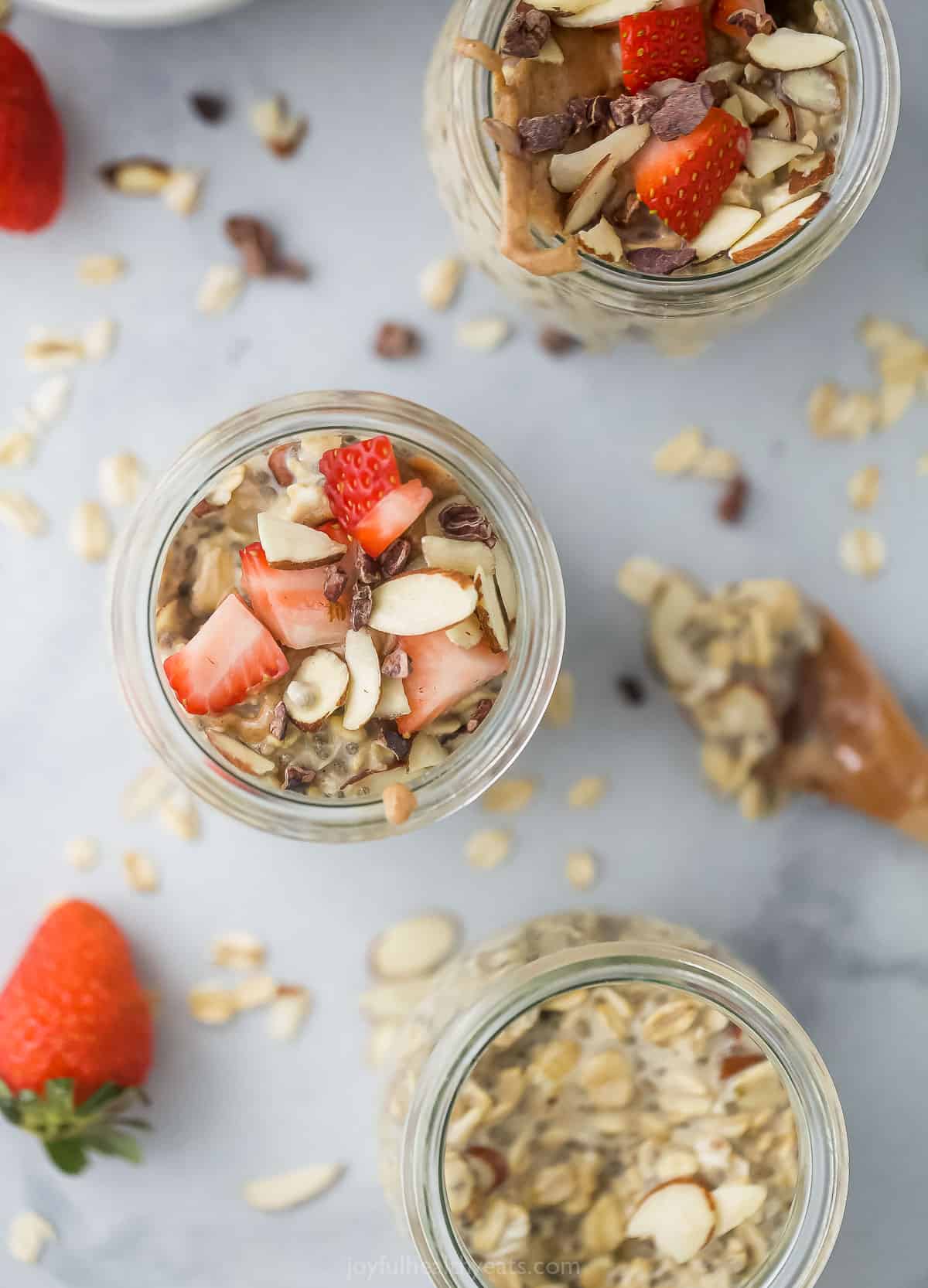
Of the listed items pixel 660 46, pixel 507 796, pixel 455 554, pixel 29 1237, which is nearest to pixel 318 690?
pixel 455 554

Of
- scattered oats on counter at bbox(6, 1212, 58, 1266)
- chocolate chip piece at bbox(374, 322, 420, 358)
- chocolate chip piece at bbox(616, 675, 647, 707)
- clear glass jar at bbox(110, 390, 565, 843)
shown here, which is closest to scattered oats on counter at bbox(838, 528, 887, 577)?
chocolate chip piece at bbox(616, 675, 647, 707)

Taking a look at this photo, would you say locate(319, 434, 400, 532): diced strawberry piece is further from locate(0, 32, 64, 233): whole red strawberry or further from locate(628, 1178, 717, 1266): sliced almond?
locate(628, 1178, 717, 1266): sliced almond

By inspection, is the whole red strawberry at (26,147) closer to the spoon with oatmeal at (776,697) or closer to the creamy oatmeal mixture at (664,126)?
the creamy oatmeal mixture at (664,126)

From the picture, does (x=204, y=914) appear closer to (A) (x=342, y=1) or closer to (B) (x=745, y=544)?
(B) (x=745, y=544)

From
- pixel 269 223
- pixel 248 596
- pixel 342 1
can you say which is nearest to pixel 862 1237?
pixel 248 596

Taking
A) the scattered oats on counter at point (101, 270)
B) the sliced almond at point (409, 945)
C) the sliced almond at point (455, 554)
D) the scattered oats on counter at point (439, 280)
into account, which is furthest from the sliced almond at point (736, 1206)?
the scattered oats on counter at point (101, 270)

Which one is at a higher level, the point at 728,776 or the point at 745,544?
the point at 745,544
